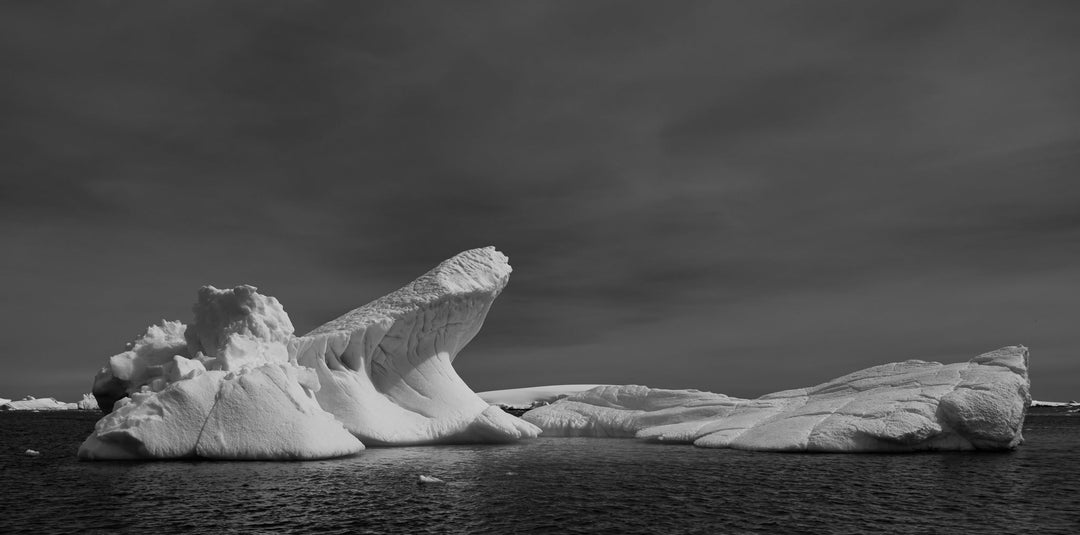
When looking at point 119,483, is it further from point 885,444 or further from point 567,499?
point 885,444

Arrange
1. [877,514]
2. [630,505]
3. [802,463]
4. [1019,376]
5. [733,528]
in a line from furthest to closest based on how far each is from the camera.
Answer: [1019,376] → [802,463] → [630,505] → [877,514] → [733,528]

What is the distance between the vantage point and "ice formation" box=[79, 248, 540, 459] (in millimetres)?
23094

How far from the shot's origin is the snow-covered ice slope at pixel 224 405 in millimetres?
22844

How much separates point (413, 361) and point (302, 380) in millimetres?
7072

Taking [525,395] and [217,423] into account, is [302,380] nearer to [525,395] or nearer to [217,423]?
[217,423]

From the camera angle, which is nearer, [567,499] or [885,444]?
[567,499]

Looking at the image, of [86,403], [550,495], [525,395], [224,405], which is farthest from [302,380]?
[86,403]

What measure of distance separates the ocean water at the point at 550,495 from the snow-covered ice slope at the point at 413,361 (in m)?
4.55

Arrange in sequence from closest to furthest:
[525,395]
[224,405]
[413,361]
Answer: [224,405] < [413,361] < [525,395]

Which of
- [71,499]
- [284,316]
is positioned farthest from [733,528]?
[284,316]

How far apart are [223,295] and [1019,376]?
33725 mm

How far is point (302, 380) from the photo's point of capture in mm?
27891

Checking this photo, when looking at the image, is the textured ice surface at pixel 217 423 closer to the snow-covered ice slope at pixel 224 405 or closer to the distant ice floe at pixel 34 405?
the snow-covered ice slope at pixel 224 405

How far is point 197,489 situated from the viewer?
58.2 ft
